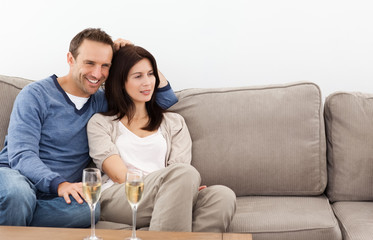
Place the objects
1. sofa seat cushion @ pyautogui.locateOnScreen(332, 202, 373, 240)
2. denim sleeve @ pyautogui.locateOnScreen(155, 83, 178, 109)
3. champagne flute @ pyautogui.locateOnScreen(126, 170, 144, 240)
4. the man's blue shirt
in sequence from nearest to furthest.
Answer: champagne flute @ pyautogui.locateOnScreen(126, 170, 144, 240) < sofa seat cushion @ pyautogui.locateOnScreen(332, 202, 373, 240) < the man's blue shirt < denim sleeve @ pyautogui.locateOnScreen(155, 83, 178, 109)

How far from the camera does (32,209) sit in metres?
1.99

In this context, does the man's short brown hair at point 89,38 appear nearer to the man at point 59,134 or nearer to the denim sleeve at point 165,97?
the man at point 59,134

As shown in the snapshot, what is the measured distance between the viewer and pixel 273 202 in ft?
7.79

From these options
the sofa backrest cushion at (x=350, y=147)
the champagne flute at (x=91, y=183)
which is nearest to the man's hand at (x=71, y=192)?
the champagne flute at (x=91, y=183)

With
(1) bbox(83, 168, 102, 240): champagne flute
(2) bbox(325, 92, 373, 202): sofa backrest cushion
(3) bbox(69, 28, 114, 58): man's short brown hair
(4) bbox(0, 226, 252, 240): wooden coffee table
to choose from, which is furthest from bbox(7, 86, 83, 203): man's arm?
(2) bbox(325, 92, 373, 202): sofa backrest cushion

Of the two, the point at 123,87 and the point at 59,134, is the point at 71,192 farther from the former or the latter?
the point at 123,87

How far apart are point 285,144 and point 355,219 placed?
0.47 m

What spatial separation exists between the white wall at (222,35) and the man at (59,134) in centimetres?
38

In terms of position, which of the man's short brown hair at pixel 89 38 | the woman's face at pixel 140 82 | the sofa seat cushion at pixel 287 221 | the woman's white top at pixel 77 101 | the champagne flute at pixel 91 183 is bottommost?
the sofa seat cushion at pixel 287 221

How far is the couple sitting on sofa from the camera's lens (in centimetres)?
198

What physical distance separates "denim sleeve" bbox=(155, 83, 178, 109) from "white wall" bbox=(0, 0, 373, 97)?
33 cm

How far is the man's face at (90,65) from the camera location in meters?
2.38

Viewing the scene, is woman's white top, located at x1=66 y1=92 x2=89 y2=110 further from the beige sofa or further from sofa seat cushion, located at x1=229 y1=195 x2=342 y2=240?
sofa seat cushion, located at x1=229 y1=195 x2=342 y2=240

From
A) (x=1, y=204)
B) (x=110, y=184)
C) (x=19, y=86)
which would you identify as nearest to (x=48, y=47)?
(x=19, y=86)
